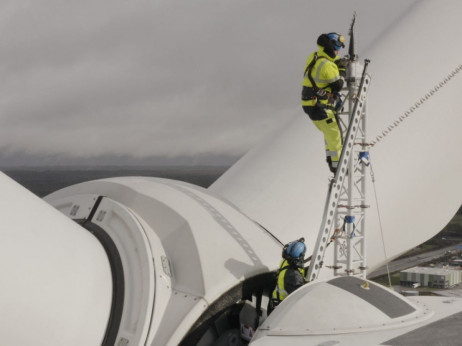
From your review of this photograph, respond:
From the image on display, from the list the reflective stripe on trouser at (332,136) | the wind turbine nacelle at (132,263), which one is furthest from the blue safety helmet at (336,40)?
the wind turbine nacelle at (132,263)

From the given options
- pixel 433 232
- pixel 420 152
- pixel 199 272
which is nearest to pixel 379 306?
pixel 199 272

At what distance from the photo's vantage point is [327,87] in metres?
8.18

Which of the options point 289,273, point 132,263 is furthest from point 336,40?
point 132,263

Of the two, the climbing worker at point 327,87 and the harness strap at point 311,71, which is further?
the harness strap at point 311,71

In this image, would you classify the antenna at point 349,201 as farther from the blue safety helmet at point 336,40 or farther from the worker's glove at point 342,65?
the blue safety helmet at point 336,40

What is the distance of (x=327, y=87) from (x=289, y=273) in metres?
2.78

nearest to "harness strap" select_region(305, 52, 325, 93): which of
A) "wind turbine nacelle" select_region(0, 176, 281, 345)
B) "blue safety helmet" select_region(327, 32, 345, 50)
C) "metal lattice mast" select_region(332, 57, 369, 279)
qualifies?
"blue safety helmet" select_region(327, 32, 345, 50)

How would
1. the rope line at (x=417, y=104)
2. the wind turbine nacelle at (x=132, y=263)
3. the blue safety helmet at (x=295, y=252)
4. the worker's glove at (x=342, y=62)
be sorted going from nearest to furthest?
the wind turbine nacelle at (x=132, y=263)
the blue safety helmet at (x=295, y=252)
the worker's glove at (x=342, y=62)
the rope line at (x=417, y=104)

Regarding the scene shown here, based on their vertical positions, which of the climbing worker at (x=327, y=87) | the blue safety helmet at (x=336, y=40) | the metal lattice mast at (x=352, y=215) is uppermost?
the blue safety helmet at (x=336, y=40)

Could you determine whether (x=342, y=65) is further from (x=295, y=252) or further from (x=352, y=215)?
(x=295, y=252)

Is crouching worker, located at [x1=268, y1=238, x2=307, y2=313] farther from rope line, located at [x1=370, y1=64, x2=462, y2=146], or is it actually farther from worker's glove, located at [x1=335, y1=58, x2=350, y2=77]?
rope line, located at [x1=370, y1=64, x2=462, y2=146]

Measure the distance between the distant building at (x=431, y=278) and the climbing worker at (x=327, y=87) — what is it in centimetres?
4640

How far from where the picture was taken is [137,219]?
22.2ft

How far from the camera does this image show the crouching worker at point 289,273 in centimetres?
678
